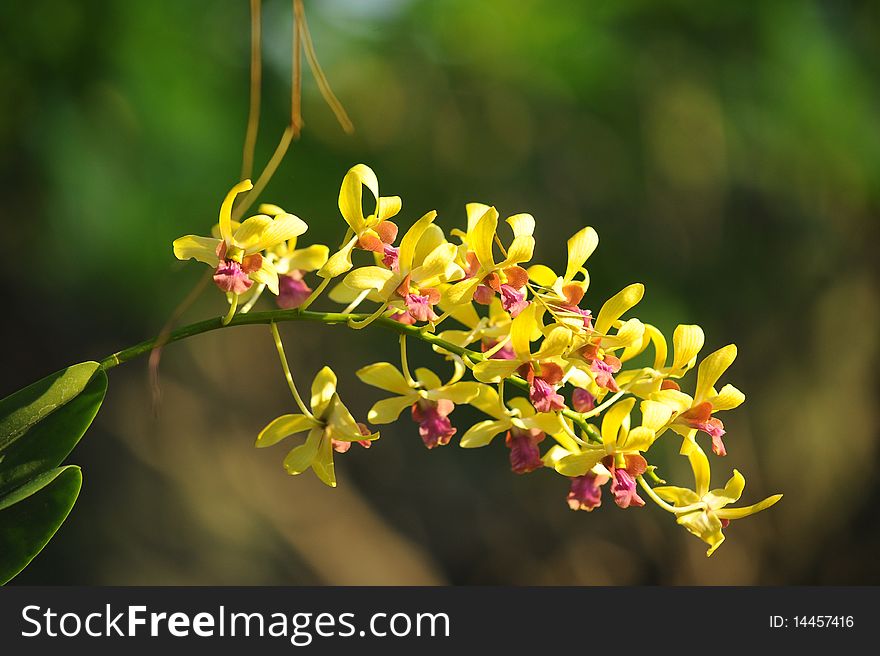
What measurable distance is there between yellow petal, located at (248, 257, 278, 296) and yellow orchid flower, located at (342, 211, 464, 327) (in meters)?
0.04

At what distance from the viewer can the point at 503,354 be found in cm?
53

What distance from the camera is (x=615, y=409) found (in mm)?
485

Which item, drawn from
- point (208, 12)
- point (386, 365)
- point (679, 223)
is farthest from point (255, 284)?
point (679, 223)

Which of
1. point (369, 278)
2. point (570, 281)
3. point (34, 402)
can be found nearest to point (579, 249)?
point (570, 281)

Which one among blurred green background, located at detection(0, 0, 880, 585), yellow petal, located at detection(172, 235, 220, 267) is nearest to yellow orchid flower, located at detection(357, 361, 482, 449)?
yellow petal, located at detection(172, 235, 220, 267)

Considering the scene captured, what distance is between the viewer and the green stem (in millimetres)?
436

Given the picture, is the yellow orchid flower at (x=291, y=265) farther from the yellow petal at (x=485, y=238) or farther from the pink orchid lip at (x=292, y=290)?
the yellow petal at (x=485, y=238)

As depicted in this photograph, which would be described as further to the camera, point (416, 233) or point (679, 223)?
point (679, 223)

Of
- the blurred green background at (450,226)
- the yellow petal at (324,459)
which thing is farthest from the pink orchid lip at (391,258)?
the blurred green background at (450,226)

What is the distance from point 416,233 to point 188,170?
4.49ft

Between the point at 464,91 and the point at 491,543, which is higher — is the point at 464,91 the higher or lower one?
the higher one

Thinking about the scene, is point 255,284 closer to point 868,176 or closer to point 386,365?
point 386,365

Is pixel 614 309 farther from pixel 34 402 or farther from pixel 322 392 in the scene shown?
pixel 34 402

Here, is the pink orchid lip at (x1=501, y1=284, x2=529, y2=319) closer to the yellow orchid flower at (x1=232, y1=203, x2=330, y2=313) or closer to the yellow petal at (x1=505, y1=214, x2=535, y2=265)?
the yellow petal at (x1=505, y1=214, x2=535, y2=265)
